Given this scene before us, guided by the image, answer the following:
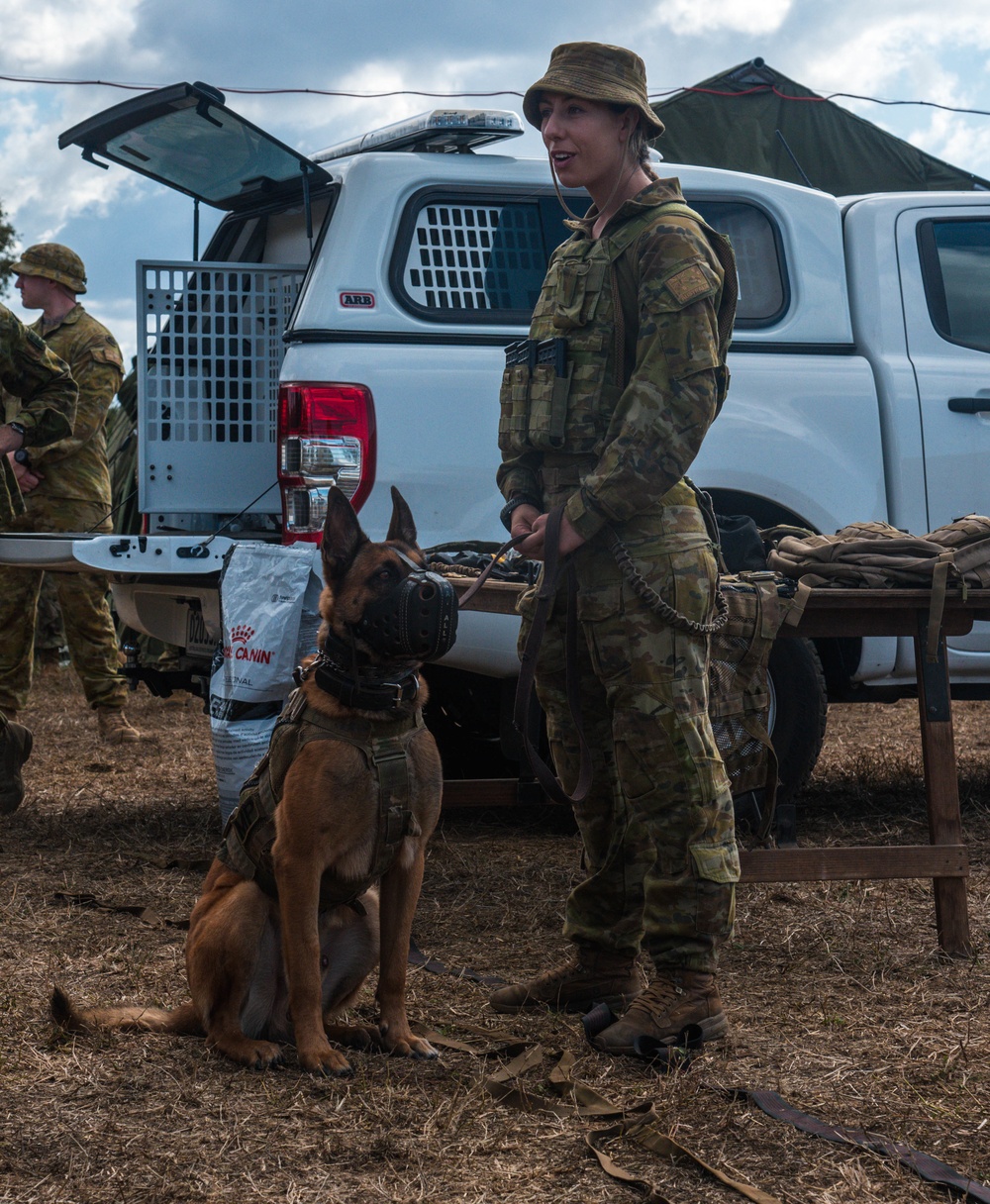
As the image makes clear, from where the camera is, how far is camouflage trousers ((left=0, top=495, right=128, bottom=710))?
6.02 metres

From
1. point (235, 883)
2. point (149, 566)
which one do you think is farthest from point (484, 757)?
point (235, 883)

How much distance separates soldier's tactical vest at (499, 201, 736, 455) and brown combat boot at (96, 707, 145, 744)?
14.9 ft

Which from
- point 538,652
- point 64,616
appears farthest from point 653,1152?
point 64,616

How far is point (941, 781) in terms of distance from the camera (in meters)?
3.61

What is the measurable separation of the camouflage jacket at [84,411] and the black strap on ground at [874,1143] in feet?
15.2

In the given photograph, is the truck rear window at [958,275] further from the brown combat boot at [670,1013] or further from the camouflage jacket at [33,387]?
the camouflage jacket at [33,387]

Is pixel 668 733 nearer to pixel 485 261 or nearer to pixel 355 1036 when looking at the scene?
pixel 355 1036

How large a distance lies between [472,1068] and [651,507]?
4.04 feet

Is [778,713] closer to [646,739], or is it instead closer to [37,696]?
[646,739]

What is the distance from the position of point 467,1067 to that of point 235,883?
624 millimetres

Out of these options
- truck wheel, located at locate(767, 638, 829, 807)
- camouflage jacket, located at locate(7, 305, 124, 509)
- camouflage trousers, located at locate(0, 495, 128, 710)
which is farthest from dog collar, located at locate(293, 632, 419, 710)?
camouflage jacket, located at locate(7, 305, 124, 509)

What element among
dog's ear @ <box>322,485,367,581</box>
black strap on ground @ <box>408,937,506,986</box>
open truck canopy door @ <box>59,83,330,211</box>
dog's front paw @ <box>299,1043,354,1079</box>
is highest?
open truck canopy door @ <box>59,83,330,211</box>

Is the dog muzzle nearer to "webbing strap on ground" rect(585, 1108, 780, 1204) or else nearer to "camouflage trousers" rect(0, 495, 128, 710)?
"webbing strap on ground" rect(585, 1108, 780, 1204)

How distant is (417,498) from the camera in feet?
13.6
